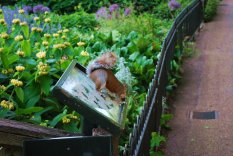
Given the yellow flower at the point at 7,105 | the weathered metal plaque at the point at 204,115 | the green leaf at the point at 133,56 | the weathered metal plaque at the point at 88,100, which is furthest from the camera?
the green leaf at the point at 133,56

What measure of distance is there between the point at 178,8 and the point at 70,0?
3.67m

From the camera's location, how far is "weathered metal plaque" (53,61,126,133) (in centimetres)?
228

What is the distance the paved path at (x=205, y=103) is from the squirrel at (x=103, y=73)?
2.76m

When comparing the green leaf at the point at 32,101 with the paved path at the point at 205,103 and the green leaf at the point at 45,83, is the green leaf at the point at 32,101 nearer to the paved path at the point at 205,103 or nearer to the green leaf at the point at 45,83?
the green leaf at the point at 45,83

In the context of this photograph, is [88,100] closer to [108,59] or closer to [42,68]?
[108,59]

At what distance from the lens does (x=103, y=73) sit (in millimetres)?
2785

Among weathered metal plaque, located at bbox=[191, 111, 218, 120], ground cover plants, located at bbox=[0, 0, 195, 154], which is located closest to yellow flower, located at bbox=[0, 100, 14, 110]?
ground cover plants, located at bbox=[0, 0, 195, 154]

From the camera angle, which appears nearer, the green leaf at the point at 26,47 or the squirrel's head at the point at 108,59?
the squirrel's head at the point at 108,59

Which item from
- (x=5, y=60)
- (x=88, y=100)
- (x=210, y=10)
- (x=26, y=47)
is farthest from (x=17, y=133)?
(x=210, y=10)

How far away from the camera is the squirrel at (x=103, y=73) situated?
2.73 m

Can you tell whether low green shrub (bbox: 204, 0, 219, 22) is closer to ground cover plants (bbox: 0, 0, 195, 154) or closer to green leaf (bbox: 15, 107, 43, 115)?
ground cover plants (bbox: 0, 0, 195, 154)

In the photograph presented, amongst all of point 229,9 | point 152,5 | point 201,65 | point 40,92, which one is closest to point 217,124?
point 40,92

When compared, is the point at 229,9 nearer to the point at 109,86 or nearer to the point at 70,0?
the point at 70,0

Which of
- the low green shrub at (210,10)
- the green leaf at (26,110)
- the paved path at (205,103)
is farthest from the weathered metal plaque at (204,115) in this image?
the low green shrub at (210,10)
